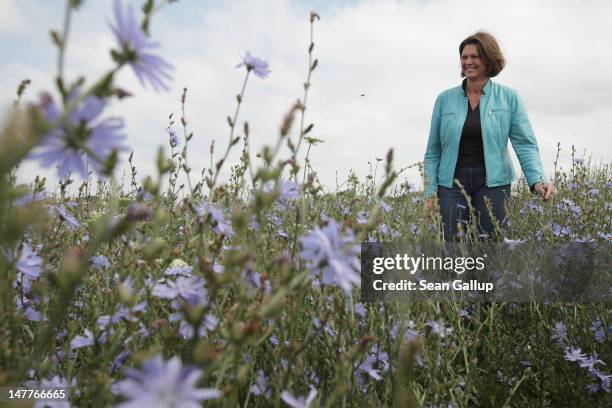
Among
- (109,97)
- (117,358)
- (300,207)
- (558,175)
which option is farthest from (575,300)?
(558,175)

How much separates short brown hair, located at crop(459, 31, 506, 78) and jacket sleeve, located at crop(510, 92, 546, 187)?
301 mm

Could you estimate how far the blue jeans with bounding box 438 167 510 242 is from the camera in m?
3.95

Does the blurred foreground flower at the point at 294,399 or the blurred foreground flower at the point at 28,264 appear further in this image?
the blurred foreground flower at the point at 28,264

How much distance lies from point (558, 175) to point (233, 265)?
579 cm

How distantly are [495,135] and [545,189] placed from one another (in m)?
0.58

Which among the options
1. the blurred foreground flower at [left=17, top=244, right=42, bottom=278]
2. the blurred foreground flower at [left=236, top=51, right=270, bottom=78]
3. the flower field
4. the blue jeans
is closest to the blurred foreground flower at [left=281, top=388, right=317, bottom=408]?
the flower field

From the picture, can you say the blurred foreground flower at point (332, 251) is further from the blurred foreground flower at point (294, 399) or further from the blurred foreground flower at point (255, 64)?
the blurred foreground flower at point (255, 64)

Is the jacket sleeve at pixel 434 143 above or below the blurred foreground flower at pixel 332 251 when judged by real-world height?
above

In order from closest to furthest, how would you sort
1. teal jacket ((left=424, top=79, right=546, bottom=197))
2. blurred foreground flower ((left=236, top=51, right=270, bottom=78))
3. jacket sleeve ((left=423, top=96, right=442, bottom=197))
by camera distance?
1. blurred foreground flower ((left=236, top=51, right=270, bottom=78))
2. teal jacket ((left=424, top=79, right=546, bottom=197))
3. jacket sleeve ((left=423, top=96, right=442, bottom=197))

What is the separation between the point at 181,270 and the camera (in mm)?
1615

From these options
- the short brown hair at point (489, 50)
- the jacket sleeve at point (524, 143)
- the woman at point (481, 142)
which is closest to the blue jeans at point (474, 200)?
the woman at point (481, 142)

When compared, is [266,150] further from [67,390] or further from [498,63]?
[498,63]

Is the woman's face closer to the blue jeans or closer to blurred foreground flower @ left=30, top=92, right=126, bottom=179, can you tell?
the blue jeans

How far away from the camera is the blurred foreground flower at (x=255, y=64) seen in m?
1.62
